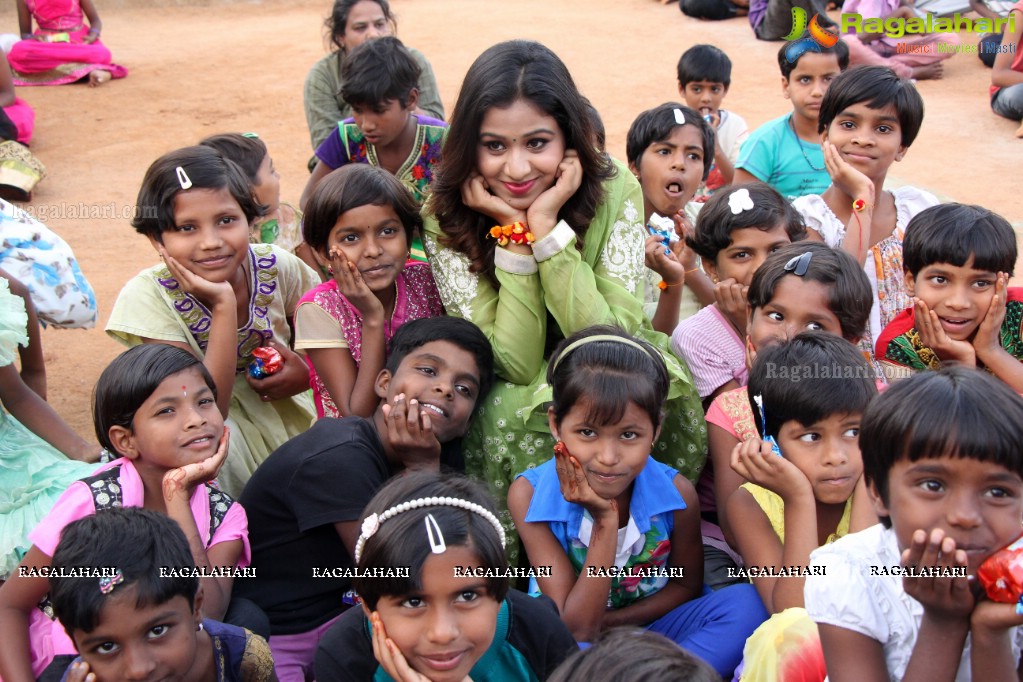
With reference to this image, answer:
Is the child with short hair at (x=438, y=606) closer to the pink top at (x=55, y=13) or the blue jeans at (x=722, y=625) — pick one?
the blue jeans at (x=722, y=625)

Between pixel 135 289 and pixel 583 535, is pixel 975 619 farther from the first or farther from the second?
pixel 135 289

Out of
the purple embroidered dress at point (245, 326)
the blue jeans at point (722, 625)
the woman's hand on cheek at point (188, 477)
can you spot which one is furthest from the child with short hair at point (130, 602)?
the blue jeans at point (722, 625)

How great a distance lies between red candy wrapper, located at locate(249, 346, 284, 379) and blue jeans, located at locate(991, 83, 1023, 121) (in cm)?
660

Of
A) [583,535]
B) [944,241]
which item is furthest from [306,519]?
[944,241]

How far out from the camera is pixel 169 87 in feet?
31.4

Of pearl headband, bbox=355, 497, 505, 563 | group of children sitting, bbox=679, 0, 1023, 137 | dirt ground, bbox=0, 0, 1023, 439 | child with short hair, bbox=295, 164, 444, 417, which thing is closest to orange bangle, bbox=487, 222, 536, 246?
child with short hair, bbox=295, 164, 444, 417

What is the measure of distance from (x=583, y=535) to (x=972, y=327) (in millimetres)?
1490

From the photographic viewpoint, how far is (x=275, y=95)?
9.41 metres

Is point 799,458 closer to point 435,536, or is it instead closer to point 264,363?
point 435,536

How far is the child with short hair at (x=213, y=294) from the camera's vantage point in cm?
324

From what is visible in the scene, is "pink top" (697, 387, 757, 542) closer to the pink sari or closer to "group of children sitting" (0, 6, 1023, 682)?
"group of children sitting" (0, 6, 1023, 682)

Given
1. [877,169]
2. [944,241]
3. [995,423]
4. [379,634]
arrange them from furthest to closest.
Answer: [877,169]
[944,241]
[379,634]
[995,423]

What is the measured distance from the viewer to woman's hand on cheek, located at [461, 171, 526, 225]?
3.21 meters

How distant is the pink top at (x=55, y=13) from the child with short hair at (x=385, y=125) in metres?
5.52
